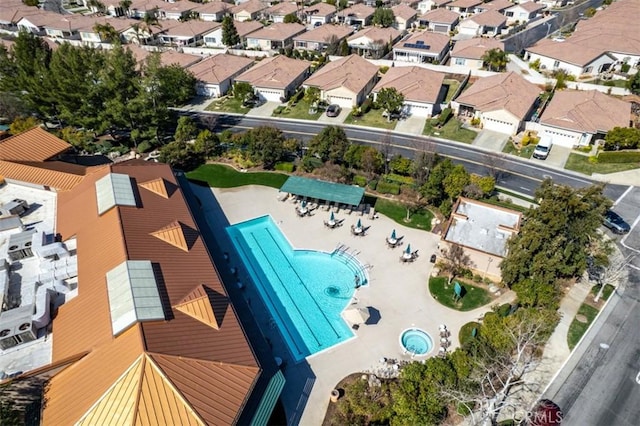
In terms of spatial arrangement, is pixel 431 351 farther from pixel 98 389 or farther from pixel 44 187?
pixel 44 187

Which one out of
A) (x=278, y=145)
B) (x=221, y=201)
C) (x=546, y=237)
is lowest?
(x=221, y=201)

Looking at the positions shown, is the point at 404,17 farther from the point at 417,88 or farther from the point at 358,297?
the point at 358,297

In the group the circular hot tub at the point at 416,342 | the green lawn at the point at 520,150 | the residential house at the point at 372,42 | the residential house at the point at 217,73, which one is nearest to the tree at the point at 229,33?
the residential house at the point at 217,73

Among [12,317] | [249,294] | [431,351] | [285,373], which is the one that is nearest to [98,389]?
[12,317]

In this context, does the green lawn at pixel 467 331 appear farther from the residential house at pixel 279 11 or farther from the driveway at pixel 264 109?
the residential house at pixel 279 11

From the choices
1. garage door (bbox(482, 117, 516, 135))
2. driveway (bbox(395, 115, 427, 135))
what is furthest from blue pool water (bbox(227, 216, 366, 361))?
garage door (bbox(482, 117, 516, 135))

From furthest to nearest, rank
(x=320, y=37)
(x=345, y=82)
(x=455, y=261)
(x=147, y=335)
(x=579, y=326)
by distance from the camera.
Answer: (x=320, y=37)
(x=345, y=82)
(x=455, y=261)
(x=579, y=326)
(x=147, y=335)

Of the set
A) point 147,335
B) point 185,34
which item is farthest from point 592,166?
point 185,34
